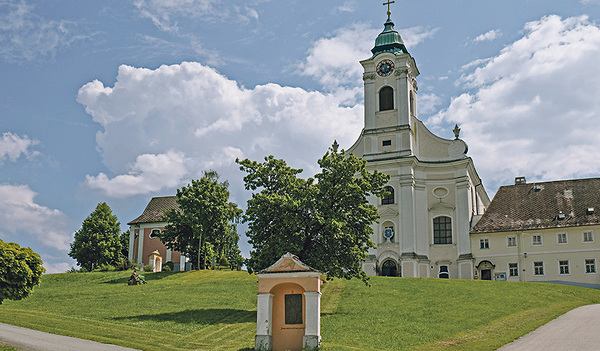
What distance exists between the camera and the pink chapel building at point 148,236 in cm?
7306

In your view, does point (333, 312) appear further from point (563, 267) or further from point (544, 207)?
point (544, 207)

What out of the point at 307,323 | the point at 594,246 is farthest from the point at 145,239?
the point at 307,323

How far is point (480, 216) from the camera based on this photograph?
193 ft

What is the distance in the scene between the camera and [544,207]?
57.5 meters

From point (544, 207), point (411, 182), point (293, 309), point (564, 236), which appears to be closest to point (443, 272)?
point (411, 182)

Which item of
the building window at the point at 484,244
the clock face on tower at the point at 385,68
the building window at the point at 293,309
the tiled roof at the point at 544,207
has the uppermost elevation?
the clock face on tower at the point at 385,68

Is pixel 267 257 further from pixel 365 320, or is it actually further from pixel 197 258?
pixel 197 258

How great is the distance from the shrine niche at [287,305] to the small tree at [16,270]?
33.7 ft

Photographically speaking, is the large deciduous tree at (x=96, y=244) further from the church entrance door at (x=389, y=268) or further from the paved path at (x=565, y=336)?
the paved path at (x=565, y=336)

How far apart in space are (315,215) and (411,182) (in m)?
26.3

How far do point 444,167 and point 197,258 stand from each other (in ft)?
83.6

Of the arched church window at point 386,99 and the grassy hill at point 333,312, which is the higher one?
the arched church window at point 386,99

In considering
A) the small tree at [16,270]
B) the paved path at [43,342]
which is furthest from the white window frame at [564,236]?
the small tree at [16,270]

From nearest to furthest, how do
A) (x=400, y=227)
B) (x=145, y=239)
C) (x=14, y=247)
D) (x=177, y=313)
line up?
1. (x=14, y=247)
2. (x=177, y=313)
3. (x=400, y=227)
4. (x=145, y=239)
